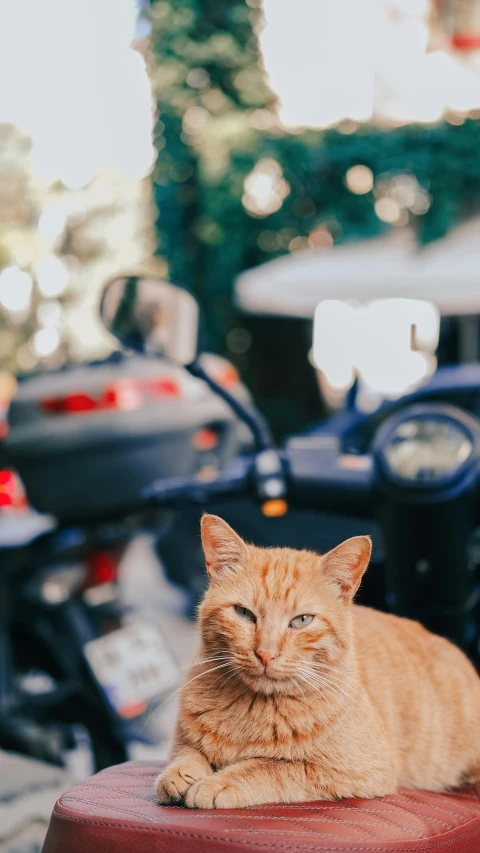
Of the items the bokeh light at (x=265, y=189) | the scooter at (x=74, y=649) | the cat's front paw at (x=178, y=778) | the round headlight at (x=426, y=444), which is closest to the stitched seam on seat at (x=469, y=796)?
the cat's front paw at (x=178, y=778)

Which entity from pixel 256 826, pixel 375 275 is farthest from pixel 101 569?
pixel 375 275

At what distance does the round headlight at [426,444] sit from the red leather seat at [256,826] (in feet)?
3.10

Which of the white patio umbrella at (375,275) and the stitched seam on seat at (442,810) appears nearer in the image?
the stitched seam on seat at (442,810)

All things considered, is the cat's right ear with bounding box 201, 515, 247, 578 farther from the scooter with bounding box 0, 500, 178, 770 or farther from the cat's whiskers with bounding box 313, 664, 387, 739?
the scooter with bounding box 0, 500, 178, 770

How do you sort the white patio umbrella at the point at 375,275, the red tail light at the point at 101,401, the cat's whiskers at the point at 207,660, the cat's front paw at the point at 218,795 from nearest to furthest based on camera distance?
the cat's front paw at the point at 218,795 → the cat's whiskers at the point at 207,660 → the red tail light at the point at 101,401 → the white patio umbrella at the point at 375,275

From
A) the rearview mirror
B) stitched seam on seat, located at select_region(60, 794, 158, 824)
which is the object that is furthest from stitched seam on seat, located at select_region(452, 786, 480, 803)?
the rearview mirror

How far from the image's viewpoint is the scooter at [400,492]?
2320 millimetres

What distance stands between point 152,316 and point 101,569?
1.10 metres

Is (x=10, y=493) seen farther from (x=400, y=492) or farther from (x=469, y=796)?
(x=469, y=796)

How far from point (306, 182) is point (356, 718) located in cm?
779

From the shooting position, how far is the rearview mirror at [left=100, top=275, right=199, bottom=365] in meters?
2.54

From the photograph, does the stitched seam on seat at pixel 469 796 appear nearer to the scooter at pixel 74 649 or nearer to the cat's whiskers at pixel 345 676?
the cat's whiskers at pixel 345 676

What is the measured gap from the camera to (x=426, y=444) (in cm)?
238

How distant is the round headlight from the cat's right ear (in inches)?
33.0
